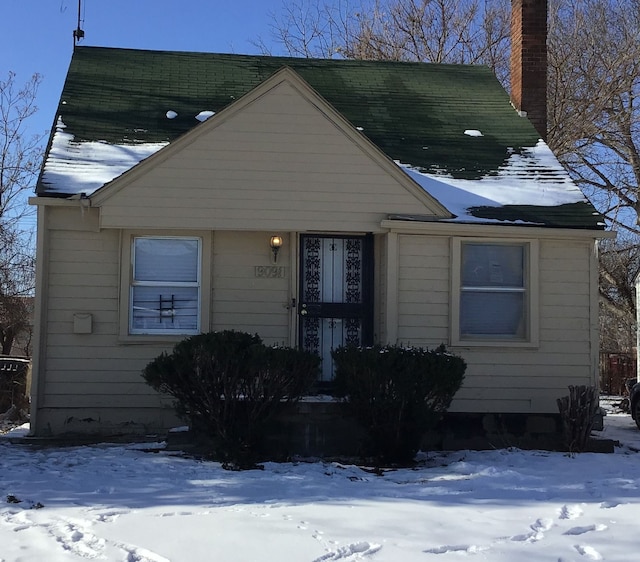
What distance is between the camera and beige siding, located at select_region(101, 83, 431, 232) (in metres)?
9.31

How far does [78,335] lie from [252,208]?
2620 millimetres

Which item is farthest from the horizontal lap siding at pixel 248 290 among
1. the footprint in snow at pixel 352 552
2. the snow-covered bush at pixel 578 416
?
the footprint in snow at pixel 352 552

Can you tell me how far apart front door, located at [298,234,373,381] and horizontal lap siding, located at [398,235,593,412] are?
0.57 meters

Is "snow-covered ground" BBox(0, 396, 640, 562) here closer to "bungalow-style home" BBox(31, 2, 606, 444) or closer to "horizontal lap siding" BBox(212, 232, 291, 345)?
"bungalow-style home" BBox(31, 2, 606, 444)

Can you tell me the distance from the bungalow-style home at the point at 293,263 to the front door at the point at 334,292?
0.02 meters

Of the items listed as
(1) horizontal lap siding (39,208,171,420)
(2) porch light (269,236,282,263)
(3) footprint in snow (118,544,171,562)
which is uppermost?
(2) porch light (269,236,282,263)

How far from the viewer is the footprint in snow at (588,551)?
4.60 meters

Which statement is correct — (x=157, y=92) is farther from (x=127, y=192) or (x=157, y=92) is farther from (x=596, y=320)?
(x=596, y=320)

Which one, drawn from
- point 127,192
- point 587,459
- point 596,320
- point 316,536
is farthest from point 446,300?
point 316,536

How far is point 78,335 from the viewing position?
370 inches

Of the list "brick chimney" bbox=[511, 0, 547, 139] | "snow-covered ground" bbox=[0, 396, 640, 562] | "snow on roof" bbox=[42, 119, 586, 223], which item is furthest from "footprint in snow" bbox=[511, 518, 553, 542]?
"brick chimney" bbox=[511, 0, 547, 139]

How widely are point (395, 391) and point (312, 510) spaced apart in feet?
7.56

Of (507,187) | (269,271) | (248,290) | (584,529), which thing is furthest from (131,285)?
(584,529)

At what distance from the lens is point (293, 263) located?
9.80 m
